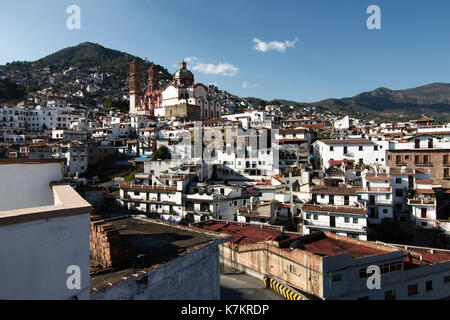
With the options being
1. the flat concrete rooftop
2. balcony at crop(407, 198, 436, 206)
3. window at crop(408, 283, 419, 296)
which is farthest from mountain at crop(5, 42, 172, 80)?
window at crop(408, 283, 419, 296)

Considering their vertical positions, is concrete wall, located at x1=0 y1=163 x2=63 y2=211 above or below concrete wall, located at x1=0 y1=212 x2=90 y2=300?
above

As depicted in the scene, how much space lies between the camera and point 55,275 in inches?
149

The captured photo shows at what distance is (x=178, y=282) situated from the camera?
6555 millimetres

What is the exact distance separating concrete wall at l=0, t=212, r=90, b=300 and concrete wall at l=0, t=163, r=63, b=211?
277 centimetres

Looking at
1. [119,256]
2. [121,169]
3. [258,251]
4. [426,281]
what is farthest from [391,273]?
[121,169]

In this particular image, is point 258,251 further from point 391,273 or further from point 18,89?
point 18,89

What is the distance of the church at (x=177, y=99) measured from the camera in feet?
226

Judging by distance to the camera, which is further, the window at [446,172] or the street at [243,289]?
the window at [446,172]

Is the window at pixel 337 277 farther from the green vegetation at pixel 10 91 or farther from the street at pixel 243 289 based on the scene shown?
the green vegetation at pixel 10 91

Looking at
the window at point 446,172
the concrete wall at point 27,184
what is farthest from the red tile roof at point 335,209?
the concrete wall at point 27,184

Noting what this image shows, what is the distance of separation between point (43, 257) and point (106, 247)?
2636 millimetres

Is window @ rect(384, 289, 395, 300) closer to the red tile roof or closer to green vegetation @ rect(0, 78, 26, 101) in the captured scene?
the red tile roof

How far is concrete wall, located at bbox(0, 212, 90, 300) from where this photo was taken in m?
3.39

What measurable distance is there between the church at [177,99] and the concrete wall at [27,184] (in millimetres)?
59422
